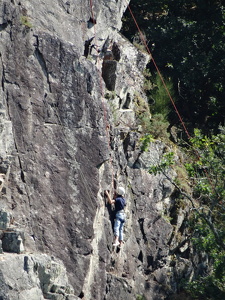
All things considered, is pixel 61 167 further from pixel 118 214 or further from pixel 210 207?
pixel 210 207

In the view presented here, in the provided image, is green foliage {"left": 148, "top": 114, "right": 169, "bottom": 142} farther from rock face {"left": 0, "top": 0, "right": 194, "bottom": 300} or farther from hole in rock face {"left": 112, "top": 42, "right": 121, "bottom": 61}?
rock face {"left": 0, "top": 0, "right": 194, "bottom": 300}

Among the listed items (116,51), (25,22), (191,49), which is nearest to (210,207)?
(116,51)

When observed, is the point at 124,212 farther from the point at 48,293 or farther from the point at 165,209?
the point at 48,293

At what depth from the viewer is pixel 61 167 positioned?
704 inches

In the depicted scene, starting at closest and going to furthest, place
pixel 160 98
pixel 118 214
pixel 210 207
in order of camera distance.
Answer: pixel 118 214 → pixel 210 207 → pixel 160 98

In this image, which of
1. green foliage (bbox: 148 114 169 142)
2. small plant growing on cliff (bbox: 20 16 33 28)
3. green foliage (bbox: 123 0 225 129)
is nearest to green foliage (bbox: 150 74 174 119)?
green foliage (bbox: 148 114 169 142)

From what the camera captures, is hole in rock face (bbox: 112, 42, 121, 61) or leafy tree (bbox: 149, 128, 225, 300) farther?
hole in rock face (bbox: 112, 42, 121, 61)

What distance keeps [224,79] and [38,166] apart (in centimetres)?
1280

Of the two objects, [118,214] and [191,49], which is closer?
[118,214]

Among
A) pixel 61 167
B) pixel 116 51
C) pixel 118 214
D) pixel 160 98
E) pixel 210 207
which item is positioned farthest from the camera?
pixel 160 98

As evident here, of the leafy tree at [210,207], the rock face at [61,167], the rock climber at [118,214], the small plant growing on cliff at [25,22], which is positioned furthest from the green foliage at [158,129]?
the small plant growing on cliff at [25,22]

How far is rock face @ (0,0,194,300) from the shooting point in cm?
1650

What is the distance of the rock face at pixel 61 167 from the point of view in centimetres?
1650

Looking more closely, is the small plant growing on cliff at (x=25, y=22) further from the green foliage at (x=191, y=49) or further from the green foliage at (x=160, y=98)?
the green foliage at (x=191, y=49)
